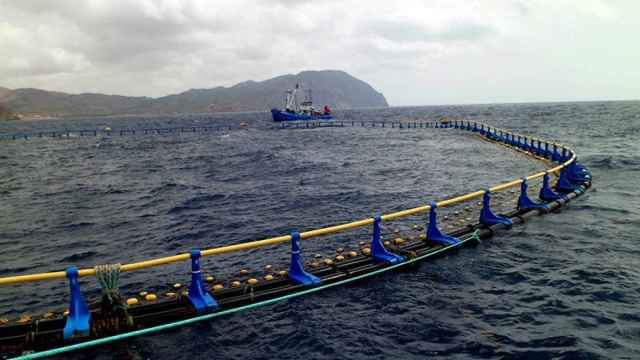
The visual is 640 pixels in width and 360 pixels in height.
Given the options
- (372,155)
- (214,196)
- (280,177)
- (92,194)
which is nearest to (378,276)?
(214,196)

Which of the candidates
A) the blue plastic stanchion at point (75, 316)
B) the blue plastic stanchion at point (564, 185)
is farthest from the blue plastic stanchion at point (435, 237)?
the blue plastic stanchion at point (564, 185)

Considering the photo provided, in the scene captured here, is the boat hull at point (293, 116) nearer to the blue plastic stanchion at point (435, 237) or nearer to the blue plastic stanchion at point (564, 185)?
the blue plastic stanchion at point (564, 185)

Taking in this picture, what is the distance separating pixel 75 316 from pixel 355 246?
10980mm

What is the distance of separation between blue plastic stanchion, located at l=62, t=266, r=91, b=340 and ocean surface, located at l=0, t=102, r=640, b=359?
28.5 inches

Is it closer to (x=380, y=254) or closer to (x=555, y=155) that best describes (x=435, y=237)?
(x=380, y=254)

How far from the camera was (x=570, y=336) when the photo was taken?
10.5 meters

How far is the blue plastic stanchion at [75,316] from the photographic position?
352 inches

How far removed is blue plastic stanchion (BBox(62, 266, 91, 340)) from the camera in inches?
352

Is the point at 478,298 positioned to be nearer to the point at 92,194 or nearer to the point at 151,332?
the point at 151,332

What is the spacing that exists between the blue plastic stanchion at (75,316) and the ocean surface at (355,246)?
0.72 m

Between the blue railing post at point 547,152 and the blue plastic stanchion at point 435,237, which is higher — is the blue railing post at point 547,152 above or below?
above

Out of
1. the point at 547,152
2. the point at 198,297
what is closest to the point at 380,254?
the point at 198,297

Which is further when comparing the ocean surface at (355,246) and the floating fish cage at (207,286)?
the ocean surface at (355,246)

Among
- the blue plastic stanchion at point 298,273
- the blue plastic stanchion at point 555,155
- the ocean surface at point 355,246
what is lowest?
the ocean surface at point 355,246
